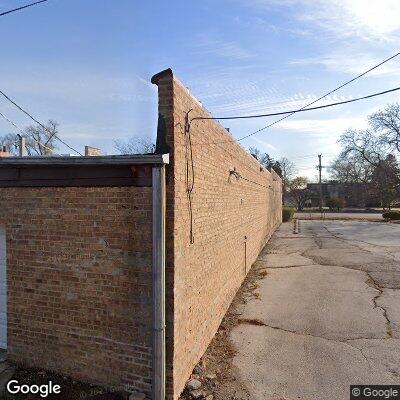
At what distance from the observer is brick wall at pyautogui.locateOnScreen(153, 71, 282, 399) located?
16.0ft

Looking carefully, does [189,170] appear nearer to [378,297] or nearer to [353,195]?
[378,297]

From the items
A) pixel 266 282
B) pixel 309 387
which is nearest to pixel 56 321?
pixel 309 387

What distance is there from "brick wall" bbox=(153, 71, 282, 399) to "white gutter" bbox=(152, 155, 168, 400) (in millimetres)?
170

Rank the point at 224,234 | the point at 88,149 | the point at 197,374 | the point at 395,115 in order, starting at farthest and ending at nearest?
the point at 395,115 → the point at 224,234 → the point at 88,149 → the point at 197,374

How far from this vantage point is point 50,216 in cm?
543

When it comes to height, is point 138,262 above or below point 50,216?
below

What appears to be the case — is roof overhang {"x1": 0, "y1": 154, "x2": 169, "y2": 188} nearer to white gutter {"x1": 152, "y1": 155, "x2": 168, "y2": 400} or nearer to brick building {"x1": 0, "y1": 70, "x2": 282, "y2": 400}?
brick building {"x1": 0, "y1": 70, "x2": 282, "y2": 400}

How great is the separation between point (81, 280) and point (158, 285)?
1259mm

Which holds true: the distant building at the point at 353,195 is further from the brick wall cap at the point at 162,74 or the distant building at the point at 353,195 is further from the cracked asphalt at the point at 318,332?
the brick wall cap at the point at 162,74

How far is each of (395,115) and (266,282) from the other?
4911 centimetres

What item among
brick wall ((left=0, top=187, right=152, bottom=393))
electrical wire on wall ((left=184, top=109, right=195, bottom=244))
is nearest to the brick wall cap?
electrical wire on wall ((left=184, top=109, right=195, bottom=244))

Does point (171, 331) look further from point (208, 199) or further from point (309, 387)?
point (208, 199)

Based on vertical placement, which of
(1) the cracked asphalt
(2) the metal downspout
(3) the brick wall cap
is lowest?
(1) the cracked asphalt

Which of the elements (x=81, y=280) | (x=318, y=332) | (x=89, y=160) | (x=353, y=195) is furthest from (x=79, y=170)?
(x=353, y=195)
